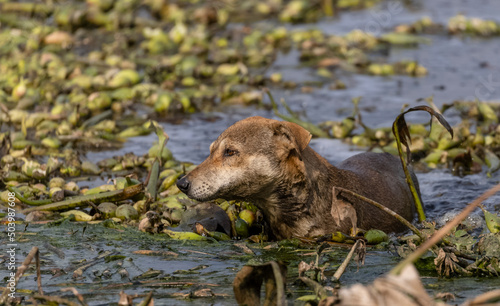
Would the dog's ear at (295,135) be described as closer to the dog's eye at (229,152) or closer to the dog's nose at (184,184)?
the dog's eye at (229,152)

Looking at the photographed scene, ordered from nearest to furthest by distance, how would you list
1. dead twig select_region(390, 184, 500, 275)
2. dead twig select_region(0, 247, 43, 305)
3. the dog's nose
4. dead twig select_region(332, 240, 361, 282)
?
dead twig select_region(390, 184, 500, 275), dead twig select_region(0, 247, 43, 305), dead twig select_region(332, 240, 361, 282), the dog's nose

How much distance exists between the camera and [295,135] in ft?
17.1

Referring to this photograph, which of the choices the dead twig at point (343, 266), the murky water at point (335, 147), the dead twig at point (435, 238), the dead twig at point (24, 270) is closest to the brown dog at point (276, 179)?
the murky water at point (335, 147)

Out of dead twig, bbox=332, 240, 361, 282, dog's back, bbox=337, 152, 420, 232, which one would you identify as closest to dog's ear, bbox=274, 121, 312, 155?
dog's back, bbox=337, 152, 420, 232

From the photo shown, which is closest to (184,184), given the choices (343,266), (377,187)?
(343,266)

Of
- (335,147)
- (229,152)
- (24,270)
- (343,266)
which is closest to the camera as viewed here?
(24,270)

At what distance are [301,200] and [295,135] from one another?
1.64 feet

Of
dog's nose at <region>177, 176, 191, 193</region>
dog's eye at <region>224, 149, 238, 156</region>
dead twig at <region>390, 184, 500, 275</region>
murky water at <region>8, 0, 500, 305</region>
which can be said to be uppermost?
dead twig at <region>390, 184, 500, 275</region>

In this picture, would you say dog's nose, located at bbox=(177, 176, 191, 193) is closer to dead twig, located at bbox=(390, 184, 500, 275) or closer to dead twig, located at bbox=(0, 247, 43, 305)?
dead twig, located at bbox=(0, 247, 43, 305)

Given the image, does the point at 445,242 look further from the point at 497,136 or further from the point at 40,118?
the point at 40,118

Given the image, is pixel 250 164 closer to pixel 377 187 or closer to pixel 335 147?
pixel 377 187

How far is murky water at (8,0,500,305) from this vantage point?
429cm

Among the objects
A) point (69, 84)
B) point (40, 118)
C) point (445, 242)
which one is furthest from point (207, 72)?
point (445, 242)

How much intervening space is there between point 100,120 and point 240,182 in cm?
421
